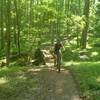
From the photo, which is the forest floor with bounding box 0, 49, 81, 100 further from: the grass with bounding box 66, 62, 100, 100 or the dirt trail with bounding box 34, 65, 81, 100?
the grass with bounding box 66, 62, 100, 100

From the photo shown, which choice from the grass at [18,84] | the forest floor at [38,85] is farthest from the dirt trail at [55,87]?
the grass at [18,84]

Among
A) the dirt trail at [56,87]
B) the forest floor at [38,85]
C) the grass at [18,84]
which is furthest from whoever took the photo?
the grass at [18,84]

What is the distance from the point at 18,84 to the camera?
13.1 meters

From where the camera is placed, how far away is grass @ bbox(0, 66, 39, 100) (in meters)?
11.4

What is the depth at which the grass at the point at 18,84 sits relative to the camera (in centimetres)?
1143

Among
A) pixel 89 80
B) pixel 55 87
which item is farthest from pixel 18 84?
pixel 89 80

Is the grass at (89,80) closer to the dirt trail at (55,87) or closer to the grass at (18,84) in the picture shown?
the dirt trail at (55,87)

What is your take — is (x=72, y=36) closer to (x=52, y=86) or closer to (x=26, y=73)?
(x=26, y=73)

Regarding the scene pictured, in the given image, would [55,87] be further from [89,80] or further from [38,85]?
[89,80]

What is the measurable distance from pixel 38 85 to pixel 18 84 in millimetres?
938

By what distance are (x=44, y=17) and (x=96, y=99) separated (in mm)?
18847

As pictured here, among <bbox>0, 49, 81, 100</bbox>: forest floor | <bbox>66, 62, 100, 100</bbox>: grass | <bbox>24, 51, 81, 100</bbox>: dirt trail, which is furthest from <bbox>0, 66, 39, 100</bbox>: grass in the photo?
<bbox>66, 62, 100, 100</bbox>: grass

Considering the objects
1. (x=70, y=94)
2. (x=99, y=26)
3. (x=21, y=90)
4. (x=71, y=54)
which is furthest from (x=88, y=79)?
(x=99, y=26)

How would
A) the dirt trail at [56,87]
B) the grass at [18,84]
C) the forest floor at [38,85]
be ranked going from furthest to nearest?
the grass at [18,84]
the forest floor at [38,85]
the dirt trail at [56,87]
